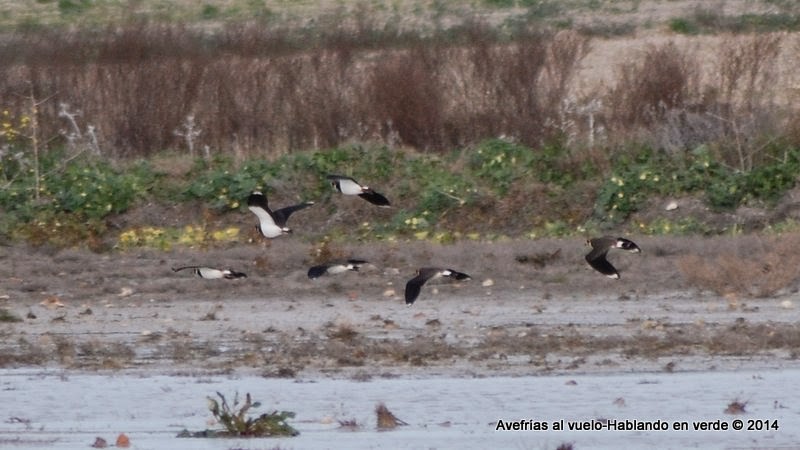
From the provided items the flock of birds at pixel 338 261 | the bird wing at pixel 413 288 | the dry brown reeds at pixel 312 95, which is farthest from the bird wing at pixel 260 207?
the dry brown reeds at pixel 312 95

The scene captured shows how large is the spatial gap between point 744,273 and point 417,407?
434 cm

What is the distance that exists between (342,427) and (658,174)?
7.88 metres

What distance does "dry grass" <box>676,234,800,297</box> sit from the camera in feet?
39.7

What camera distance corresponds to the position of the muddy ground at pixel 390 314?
10352 millimetres

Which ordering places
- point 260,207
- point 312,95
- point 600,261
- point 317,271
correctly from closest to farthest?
point 600,261 → point 317,271 → point 260,207 → point 312,95

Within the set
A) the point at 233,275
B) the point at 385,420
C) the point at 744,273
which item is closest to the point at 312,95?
the point at 233,275

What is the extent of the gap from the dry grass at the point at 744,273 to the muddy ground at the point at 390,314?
7 centimetres

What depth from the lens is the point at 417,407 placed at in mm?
8828

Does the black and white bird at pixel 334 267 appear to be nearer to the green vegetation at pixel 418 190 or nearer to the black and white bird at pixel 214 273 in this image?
the black and white bird at pixel 214 273

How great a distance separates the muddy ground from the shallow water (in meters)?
0.41

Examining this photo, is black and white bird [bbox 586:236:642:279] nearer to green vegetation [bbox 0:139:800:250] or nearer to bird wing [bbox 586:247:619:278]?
bird wing [bbox 586:247:619:278]

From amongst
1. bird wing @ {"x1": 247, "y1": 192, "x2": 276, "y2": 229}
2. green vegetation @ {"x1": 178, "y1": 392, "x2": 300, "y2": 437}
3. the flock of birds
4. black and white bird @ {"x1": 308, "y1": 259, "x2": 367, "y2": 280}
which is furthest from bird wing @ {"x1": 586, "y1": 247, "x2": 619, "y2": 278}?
green vegetation @ {"x1": 178, "y1": 392, "x2": 300, "y2": 437}

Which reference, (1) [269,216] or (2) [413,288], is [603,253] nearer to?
(2) [413,288]

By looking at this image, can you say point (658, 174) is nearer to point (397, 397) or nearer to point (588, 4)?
point (397, 397)
